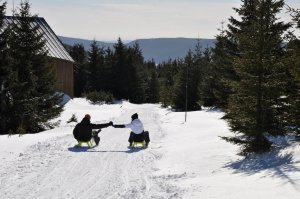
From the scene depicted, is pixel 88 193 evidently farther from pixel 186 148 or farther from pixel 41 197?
pixel 186 148

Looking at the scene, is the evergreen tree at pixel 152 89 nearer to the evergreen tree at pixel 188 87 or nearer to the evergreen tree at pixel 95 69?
the evergreen tree at pixel 95 69

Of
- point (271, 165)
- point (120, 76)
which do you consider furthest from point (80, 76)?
point (271, 165)

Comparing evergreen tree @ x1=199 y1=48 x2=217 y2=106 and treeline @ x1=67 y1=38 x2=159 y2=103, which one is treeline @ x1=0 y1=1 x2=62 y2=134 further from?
treeline @ x1=67 y1=38 x2=159 y2=103

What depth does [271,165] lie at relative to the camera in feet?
37.7

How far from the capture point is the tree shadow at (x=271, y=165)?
9490 mm

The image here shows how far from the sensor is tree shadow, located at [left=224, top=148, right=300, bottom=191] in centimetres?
949

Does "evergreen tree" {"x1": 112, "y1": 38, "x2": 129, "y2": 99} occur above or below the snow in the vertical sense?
above

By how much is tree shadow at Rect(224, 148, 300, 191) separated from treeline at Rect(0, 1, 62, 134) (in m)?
14.8

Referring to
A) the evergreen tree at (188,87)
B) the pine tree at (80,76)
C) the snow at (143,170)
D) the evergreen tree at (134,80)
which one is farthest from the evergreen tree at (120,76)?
the snow at (143,170)

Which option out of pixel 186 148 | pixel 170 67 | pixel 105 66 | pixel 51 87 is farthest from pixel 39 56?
pixel 170 67

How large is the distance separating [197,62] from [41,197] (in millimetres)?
35112

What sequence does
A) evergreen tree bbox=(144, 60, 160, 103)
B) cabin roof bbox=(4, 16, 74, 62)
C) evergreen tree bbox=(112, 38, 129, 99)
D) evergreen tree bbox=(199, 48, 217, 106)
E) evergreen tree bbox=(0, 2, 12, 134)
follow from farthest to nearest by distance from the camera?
evergreen tree bbox=(144, 60, 160, 103), evergreen tree bbox=(112, 38, 129, 99), cabin roof bbox=(4, 16, 74, 62), evergreen tree bbox=(199, 48, 217, 106), evergreen tree bbox=(0, 2, 12, 134)

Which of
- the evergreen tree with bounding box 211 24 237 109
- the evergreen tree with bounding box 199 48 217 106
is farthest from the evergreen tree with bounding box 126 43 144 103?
the evergreen tree with bounding box 211 24 237 109

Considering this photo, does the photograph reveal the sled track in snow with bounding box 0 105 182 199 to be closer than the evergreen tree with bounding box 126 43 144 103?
Yes
